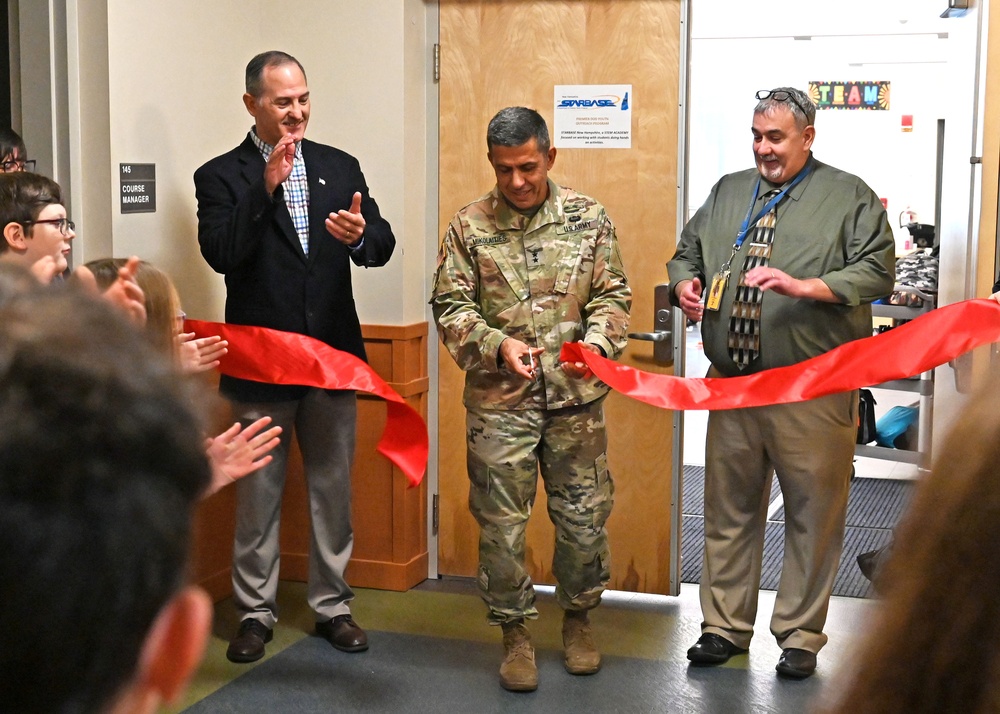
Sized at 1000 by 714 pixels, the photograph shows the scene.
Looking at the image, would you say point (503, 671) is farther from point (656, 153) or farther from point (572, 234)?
point (656, 153)

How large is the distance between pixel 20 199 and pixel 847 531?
4.10 metres

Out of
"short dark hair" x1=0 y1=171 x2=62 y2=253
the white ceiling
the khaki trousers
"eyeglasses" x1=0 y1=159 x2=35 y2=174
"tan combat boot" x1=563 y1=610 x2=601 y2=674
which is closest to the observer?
"short dark hair" x1=0 y1=171 x2=62 y2=253

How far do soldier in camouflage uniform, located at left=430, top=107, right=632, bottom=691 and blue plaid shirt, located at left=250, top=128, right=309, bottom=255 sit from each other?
1.73 feet

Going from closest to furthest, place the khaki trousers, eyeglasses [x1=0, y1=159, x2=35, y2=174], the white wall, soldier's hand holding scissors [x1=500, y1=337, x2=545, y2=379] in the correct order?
eyeglasses [x1=0, y1=159, x2=35, y2=174], soldier's hand holding scissors [x1=500, y1=337, x2=545, y2=379], the khaki trousers, the white wall

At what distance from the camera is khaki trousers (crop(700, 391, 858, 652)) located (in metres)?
3.72

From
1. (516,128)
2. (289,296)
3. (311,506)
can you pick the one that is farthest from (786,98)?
(311,506)

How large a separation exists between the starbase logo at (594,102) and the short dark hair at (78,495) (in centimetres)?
398

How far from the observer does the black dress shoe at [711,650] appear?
3.87 m

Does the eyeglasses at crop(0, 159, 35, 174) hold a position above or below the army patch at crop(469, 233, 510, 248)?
above

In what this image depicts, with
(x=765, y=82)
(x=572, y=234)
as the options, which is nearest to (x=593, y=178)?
(x=572, y=234)

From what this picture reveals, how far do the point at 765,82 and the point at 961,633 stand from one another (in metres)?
10.5

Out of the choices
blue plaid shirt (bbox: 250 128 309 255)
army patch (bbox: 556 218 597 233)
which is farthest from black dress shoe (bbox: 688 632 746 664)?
blue plaid shirt (bbox: 250 128 309 255)

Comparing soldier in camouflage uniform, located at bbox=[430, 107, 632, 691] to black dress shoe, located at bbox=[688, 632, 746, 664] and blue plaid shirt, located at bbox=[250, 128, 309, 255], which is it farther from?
blue plaid shirt, located at bbox=[250, 128, 309, 255]

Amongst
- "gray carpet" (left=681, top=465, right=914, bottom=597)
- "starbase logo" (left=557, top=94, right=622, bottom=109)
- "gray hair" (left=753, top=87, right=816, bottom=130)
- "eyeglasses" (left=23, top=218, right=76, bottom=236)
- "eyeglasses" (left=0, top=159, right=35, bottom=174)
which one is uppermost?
"starbase logo" (left=557, top=94, right=622, bottom=109)
